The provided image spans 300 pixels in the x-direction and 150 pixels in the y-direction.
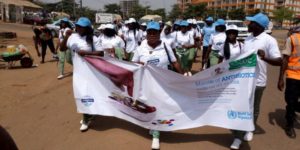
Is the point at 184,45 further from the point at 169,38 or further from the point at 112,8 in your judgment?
the point at 112,8

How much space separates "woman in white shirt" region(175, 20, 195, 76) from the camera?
31.4ft

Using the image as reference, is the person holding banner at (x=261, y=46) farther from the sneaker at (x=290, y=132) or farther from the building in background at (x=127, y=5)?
the building in background at (x=127, y=5)

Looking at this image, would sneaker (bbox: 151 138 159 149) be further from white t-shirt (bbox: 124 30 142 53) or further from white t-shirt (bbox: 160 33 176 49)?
white t-shirt (bbox: 124 30 142 53)

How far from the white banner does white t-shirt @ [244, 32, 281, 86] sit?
0.42 meters

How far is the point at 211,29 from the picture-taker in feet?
38.3

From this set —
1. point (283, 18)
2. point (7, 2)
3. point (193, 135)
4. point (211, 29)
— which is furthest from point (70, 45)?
point (283, 18)

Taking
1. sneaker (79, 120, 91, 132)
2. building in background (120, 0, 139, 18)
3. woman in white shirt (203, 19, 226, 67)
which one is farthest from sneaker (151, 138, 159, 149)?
building in background (120, 0, 139, 18)

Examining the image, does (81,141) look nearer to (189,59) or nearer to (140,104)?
(140,104)

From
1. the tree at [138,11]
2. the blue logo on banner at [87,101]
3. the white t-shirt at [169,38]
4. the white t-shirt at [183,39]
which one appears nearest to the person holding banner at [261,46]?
the blue logo on banner at [87,101]

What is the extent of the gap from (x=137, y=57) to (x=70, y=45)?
6.24 ft

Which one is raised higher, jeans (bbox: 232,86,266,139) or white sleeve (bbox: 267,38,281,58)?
white sleeve (bbox: 267,38,281,58)

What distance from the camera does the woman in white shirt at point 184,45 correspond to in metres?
9.59

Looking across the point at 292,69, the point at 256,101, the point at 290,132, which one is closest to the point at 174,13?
the point at 292,69

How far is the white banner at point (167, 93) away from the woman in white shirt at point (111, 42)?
2838mm
